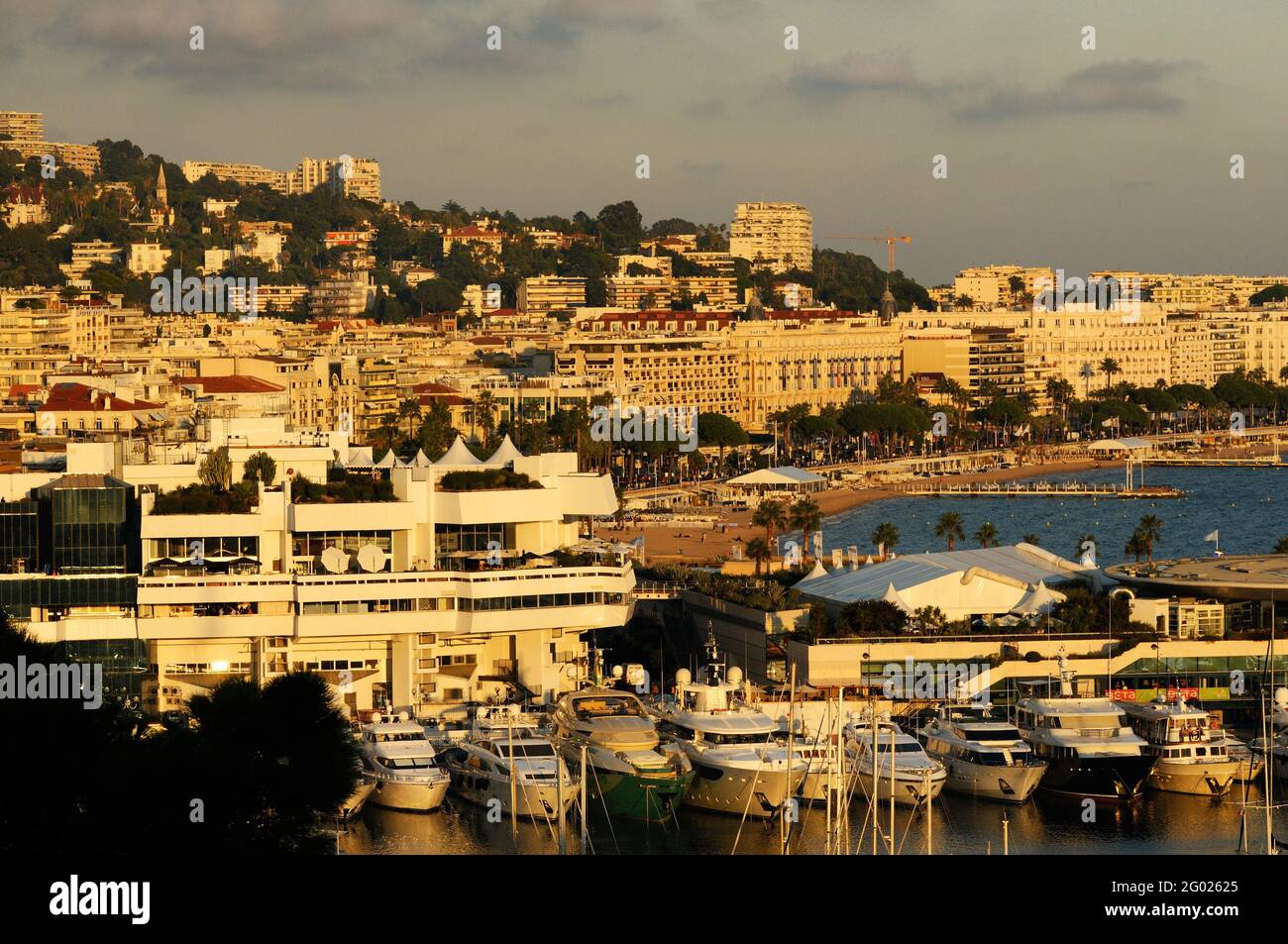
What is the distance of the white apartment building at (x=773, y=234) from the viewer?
183375 millimetres

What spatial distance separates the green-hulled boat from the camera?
75.8 feet

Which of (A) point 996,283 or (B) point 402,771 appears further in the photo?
(A) point 996,283

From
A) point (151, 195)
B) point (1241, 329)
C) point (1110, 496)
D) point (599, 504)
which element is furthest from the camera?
point (151, 195)

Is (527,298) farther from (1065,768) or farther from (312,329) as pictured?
(1065,768)

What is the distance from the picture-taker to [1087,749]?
24594mm

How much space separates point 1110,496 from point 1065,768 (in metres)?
61.9

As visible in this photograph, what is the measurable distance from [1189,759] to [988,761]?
2190 millimetres

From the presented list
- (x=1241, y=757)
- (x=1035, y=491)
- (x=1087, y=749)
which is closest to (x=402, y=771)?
(x=1087, y=749)

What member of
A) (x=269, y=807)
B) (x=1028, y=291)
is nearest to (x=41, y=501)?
(x=269, y=807)

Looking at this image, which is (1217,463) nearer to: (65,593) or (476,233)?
(476,233)

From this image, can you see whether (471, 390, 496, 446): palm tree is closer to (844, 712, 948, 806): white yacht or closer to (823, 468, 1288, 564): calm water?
(823, 468, 1288, 564): calm water

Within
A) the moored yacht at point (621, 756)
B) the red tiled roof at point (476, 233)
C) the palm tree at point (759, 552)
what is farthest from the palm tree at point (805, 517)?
the red tiled roof at point (476, 233)

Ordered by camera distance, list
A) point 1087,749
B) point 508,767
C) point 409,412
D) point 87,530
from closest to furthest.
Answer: point 508,767
point 1087,749
point 87,530
point 409,412

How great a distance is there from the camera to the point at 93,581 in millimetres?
26344
